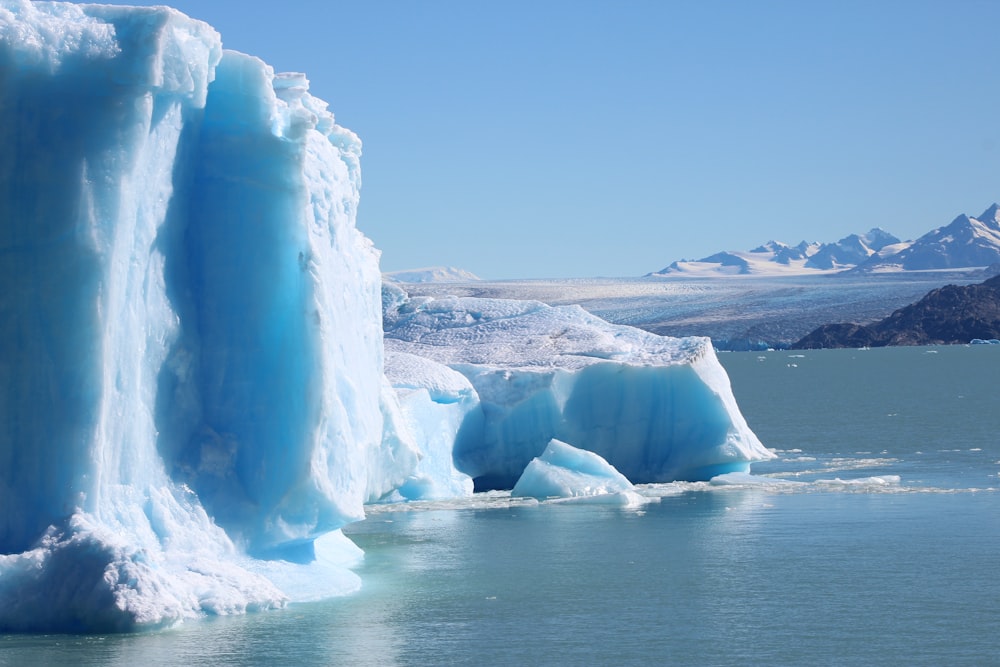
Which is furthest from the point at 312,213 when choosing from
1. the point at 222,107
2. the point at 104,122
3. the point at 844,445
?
the point at 844,445

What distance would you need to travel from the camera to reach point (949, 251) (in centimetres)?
17788

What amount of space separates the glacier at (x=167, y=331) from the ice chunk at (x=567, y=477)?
479 cm

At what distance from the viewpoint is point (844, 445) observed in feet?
82.1

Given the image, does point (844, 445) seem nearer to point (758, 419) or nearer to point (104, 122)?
point (758, 419)

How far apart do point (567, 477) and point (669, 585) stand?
6475mm

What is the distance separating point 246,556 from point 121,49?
3.67m

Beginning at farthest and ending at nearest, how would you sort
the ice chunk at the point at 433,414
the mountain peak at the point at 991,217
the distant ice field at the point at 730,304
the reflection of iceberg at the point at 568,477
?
the mountain peak at the point at 991,217 < the distant ice field at the point at 730,304 < the ice chunk at the point at 433,414 < the reflection of iceberg at the point at 568,477

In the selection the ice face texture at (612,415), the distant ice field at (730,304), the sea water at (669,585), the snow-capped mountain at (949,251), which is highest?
the snow-capped mountain at (949,251)

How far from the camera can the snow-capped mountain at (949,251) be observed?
175m

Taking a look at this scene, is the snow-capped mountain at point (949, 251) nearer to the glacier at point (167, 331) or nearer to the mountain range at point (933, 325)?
the mountain range at point (933, 325)

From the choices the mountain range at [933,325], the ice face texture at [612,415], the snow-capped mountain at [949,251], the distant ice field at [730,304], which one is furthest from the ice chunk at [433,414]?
the snow-capped mountain at [949,251]

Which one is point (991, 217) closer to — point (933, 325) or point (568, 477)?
point (933, 325)

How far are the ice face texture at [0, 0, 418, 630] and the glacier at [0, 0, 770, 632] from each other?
0.05 feet

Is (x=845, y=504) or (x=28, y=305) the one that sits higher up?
(x=28, y=305)
